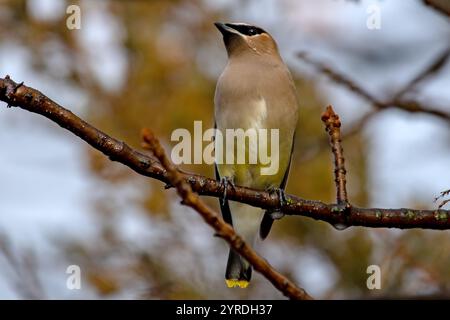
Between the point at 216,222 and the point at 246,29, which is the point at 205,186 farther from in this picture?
the point at 246,29

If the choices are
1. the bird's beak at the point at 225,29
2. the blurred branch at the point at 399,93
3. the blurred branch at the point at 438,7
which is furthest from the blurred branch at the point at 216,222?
the bird's beak at the point at 225,29

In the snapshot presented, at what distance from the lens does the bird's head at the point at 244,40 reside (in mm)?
4678

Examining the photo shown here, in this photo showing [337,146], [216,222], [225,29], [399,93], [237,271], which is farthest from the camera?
[225,29]

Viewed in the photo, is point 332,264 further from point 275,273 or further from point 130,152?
point 275,273

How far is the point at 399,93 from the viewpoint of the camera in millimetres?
3936

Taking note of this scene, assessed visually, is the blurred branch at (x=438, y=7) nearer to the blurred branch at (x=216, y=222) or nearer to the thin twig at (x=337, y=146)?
the thin twig at (x=337, y=146)

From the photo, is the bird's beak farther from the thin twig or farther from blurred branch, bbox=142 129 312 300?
blurred branch, bbox=142 129 312 300

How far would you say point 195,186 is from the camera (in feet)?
9.55

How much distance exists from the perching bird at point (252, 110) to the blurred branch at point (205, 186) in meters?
1.02

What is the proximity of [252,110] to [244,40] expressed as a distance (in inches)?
23.8

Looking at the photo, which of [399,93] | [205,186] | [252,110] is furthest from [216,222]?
[252,110]

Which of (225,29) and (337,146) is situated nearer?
(337,146)
